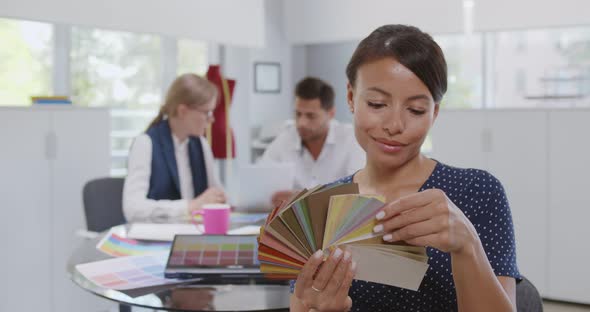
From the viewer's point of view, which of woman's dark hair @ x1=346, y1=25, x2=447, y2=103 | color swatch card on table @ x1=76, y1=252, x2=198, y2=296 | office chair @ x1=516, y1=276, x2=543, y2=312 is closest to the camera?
woman's dark hair @ x1=346, y1=25, x2=447, y2=103

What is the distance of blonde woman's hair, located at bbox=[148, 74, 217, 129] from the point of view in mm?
3088

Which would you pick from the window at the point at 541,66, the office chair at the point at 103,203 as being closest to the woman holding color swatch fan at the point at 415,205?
the office chair at the point at 103,203

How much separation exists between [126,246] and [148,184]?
0.90 m

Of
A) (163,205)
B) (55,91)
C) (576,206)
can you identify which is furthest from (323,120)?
(55,91)

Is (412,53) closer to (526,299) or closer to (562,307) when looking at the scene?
(526,299)

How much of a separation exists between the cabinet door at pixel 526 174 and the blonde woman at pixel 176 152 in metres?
1.90

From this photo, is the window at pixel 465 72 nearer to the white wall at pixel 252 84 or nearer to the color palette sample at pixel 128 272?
the white wall at pixel 252 84

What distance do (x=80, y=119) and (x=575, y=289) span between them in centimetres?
307

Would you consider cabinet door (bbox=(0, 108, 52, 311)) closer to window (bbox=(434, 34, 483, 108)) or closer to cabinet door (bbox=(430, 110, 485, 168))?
cabinet door (bbox=(430, 110, 485, 168))

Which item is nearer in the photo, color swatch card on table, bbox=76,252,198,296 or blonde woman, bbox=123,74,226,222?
color swatch card on table, bbox=76,252,198,296

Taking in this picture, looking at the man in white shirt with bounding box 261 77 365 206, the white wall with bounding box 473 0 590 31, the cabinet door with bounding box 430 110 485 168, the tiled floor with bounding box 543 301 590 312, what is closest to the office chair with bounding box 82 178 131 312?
the man in white shirt with bounding box 261 77 365 206

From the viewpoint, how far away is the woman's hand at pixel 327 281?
3.29ft

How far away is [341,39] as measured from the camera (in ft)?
14.4

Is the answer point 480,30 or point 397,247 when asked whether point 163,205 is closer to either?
point 397,247
